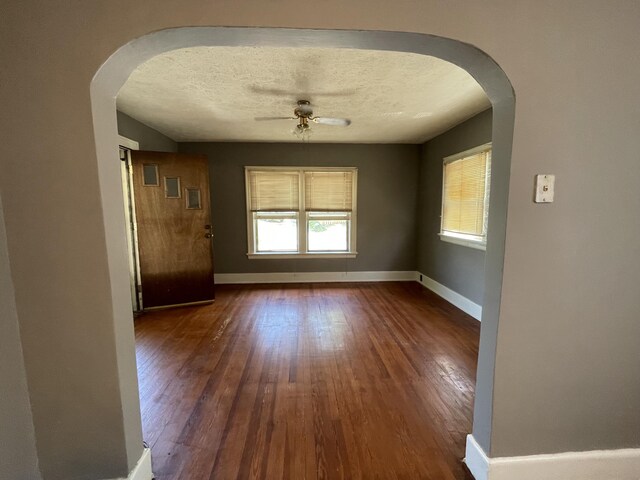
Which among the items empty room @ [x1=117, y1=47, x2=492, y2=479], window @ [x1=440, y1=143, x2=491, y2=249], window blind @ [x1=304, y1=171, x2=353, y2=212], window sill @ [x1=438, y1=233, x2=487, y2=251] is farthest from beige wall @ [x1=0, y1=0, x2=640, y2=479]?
window blind @ [x1=304, y1=171, x2=353, y2=212]

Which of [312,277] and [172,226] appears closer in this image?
[172,226]

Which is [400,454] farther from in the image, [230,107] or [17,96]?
[230,107]

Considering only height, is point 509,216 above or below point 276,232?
above

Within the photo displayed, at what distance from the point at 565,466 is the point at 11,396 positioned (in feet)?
7.90

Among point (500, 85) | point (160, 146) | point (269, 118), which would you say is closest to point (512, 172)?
point (500, 85)

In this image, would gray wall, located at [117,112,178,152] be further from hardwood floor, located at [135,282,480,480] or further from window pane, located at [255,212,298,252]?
hardwood floor, located at [135,282,480,480]

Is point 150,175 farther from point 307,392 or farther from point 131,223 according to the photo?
point 307,392

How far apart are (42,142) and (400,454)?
7.03 ft

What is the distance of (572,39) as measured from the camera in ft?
3.39

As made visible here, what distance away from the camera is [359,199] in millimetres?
4660

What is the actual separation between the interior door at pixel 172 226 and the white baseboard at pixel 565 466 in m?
3.50

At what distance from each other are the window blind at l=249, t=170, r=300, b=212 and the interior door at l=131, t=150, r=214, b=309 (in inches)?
40.9

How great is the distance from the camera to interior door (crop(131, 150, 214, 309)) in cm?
334

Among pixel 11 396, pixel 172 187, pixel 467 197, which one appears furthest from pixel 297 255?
pixel 11 396
